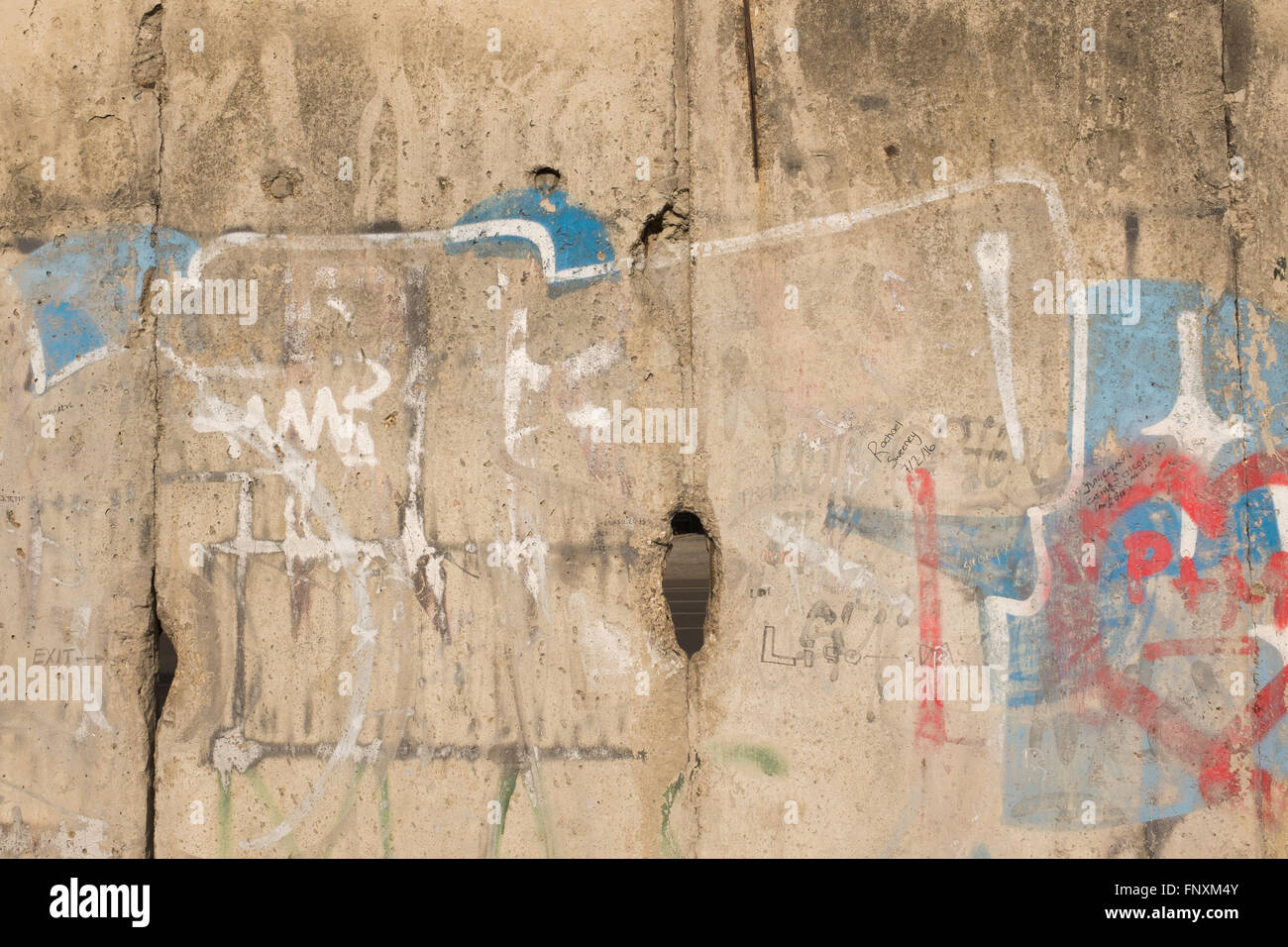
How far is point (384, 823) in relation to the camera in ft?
10.4

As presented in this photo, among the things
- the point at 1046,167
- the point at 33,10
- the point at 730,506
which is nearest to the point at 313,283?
the point at 33,10

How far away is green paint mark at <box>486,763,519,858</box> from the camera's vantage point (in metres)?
3.16

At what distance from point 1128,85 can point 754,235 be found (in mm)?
1327

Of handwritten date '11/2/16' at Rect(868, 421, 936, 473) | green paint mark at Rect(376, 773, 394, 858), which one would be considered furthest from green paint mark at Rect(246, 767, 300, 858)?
handwritten date '11/2/16' at Rect(868, 421, 936, 473)

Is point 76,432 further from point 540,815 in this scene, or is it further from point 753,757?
point 753,757

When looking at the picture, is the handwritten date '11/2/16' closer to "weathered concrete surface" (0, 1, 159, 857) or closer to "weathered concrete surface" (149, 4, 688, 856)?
"weathered concrete surface" (149, 4, 688, 856)

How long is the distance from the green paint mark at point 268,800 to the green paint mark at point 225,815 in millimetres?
75

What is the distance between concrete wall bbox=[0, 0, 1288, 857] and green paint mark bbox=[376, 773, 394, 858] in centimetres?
2

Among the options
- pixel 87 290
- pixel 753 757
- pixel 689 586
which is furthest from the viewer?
pixel 689 586

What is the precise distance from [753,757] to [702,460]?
0.99 m

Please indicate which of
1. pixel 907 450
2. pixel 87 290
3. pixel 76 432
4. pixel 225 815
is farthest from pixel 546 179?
pixel 225 815

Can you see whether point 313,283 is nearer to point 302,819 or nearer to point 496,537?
point 496,537

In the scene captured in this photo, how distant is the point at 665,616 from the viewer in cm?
320

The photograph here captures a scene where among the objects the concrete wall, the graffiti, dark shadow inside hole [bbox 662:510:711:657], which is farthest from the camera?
dark shadow inside hole [bbox 662:510:711:657]
